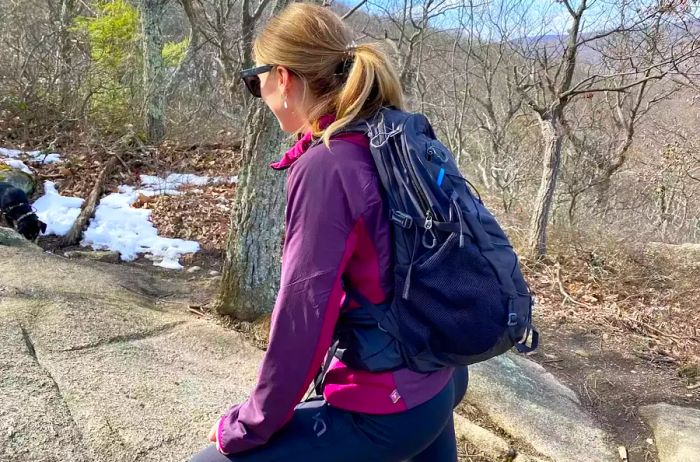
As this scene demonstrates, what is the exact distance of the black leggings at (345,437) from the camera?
1.36 meters

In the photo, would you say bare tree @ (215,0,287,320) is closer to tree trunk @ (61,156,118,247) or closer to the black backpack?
the black backpack

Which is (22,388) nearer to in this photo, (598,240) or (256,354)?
(256,354)

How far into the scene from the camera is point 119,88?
10.4 m

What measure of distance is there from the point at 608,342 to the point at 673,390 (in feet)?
3.33

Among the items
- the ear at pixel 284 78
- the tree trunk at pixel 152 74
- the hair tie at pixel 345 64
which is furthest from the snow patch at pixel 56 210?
the hair tie at pixel 345 64

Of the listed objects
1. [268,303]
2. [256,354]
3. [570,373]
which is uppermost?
[268,303]

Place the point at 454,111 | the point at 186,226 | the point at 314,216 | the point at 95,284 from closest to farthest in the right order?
the point at 314,216, the point at 95,284, the point at 186,226, the point at 454,111

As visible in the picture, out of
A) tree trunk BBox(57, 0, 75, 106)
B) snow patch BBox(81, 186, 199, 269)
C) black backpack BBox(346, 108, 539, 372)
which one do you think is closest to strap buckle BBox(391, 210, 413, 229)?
black backpack BBox(346, 108, 539, 372)

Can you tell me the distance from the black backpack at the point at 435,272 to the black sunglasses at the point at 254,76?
0.33 meters

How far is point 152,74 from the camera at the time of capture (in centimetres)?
1041

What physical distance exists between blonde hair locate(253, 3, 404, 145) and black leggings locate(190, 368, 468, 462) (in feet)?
2.31

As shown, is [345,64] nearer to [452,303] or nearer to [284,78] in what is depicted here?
[284,78]

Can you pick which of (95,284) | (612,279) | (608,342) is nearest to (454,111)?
(612,279)

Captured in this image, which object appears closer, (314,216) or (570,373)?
(314,216)
